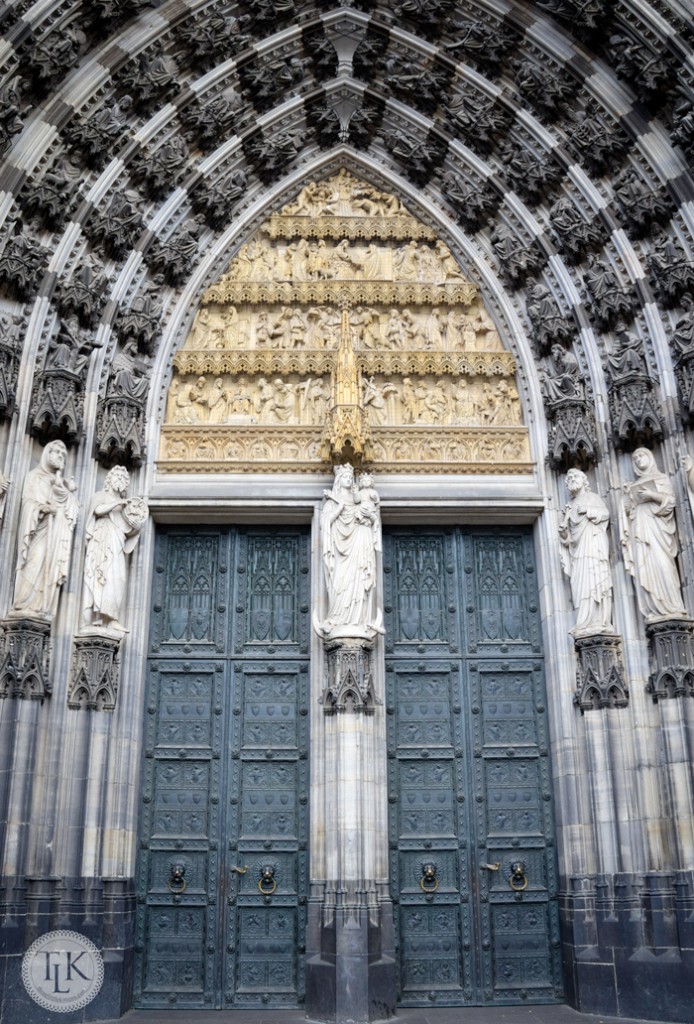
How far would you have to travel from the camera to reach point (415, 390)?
34.1 ft

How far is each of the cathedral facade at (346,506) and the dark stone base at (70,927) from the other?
0.03 meters

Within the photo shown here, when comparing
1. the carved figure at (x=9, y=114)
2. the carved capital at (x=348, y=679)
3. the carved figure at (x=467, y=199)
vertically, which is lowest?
the carved capital at (x=348, y=679)

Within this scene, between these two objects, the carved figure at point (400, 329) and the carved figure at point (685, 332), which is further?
the carved figure at point (400, 329)

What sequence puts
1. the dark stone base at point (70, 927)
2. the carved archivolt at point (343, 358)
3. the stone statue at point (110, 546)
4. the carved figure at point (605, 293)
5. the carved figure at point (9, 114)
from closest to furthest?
the dark stone base at point (70, 927)
the stone statue at point (110, 546)
the carved figure at point (9, 114)
the carved figure at point (605, 293)
the carved archivolt at point (343, 358)

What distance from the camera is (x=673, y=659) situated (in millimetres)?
8438

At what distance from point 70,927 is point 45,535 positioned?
3.36 m

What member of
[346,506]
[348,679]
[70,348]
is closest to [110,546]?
[70,348]

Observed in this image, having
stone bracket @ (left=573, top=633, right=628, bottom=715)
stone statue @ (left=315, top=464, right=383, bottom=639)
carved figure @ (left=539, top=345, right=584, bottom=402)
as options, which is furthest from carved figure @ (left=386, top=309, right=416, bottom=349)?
stone bracket @ (left=573, top=633, right=628, bottom=715)

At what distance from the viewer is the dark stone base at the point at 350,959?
7938 millimetres

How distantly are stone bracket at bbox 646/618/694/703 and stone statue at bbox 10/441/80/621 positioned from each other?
5402 millimetres

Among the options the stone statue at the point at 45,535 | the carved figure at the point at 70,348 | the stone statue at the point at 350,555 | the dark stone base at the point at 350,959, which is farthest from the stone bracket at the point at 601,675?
the carved figure at the point at 70,348

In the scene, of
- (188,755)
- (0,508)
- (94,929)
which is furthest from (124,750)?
(0,508)

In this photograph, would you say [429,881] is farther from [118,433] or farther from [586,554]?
[118,433]

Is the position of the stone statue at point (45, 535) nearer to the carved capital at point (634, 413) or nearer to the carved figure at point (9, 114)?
the carved figure at point (9, 114)
